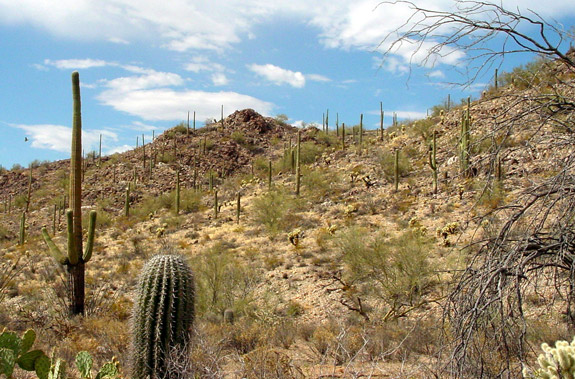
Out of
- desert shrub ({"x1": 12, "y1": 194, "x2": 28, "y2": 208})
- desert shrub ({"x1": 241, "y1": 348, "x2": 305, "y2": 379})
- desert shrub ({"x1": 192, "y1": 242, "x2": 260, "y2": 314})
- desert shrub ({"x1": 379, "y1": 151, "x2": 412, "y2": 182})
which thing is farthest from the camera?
desert shrub ({"x1": 12, "y1": 194, "x2": 28, "y2": 208})

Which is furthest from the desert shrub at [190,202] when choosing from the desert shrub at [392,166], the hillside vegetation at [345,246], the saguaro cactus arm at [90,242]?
the saguaro cactus arm at [90,242]

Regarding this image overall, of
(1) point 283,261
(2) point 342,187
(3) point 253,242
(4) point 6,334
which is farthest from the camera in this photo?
(2) point 342,187

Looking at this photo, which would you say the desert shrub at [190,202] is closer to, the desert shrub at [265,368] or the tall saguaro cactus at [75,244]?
the tall saguaro cactus at [75,244]

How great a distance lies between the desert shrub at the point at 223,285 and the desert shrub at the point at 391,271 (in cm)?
280

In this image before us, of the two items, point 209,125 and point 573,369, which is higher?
point 209,125

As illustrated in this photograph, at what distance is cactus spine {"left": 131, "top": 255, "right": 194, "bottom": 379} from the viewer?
6.04 meters

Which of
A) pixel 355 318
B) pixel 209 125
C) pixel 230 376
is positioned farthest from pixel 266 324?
pixel 209 125

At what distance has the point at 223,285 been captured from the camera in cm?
1191

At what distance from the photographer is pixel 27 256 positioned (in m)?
19.9

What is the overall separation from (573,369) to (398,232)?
564 inches

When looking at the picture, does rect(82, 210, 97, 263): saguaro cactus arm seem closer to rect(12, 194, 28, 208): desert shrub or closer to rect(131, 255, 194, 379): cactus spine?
rect(131, 255, 194, 379): cactus spine

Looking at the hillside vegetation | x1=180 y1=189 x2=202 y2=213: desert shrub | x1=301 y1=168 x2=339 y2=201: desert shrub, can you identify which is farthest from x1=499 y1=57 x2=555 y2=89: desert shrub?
x1=180 y1=189 x2=202 y2=213: desert shrub

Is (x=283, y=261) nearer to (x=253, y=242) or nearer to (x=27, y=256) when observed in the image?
(x=253, y=242)

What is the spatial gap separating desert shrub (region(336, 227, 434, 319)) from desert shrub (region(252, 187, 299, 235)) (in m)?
5.55
